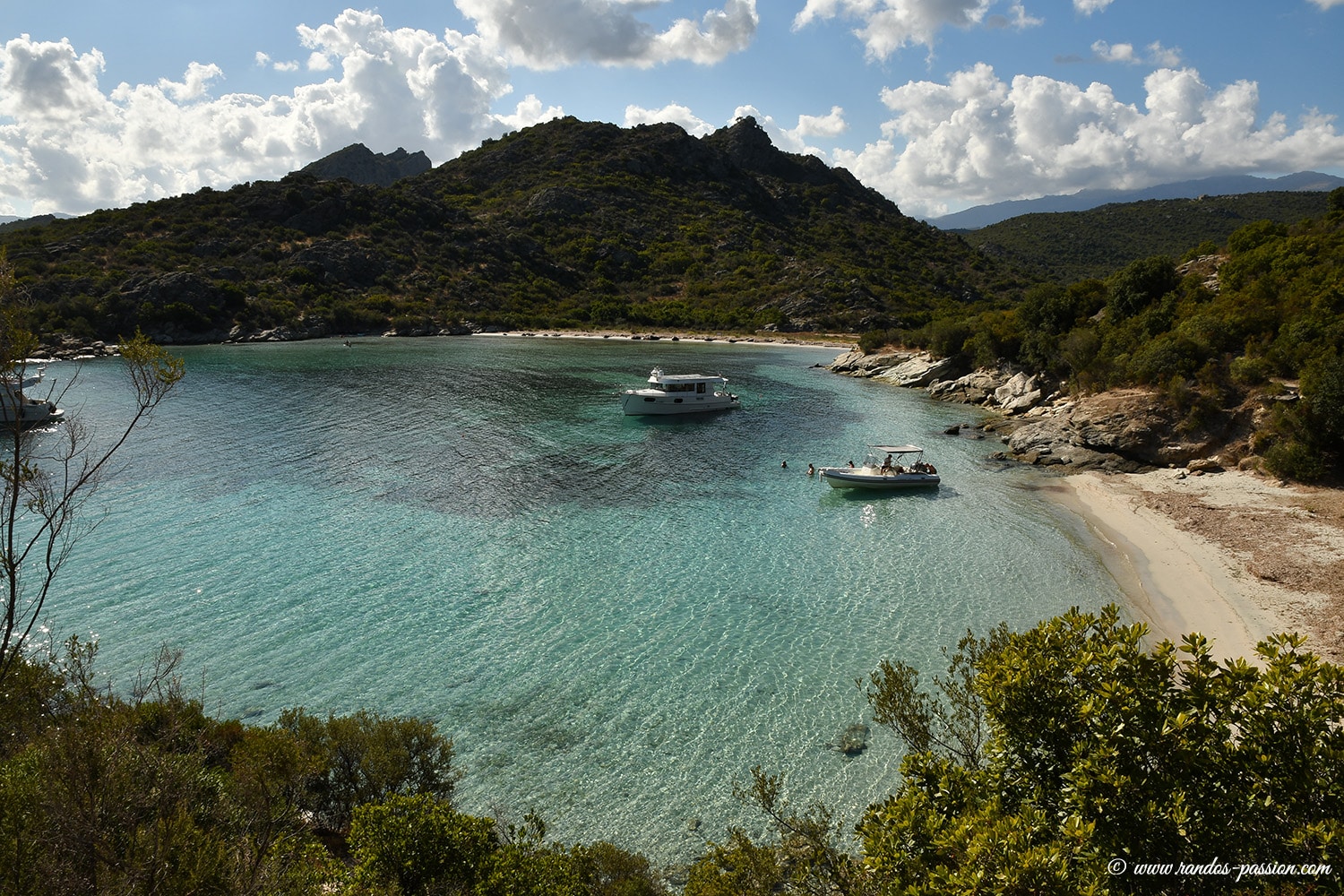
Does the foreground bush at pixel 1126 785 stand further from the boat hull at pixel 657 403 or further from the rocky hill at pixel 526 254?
the rocky hill at pixel 526 254

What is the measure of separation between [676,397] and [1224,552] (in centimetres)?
3386

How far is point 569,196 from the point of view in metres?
148

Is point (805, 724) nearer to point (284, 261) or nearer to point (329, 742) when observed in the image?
point (329, 742)

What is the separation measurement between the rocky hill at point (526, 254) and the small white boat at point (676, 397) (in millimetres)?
65277

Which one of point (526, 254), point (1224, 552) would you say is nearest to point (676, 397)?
point (1224, 552)

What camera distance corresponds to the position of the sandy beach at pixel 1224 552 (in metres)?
19.2

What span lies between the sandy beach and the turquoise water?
84.4 inches

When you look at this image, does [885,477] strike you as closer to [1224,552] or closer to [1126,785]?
[1224,552]

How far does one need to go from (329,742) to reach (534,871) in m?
5.53

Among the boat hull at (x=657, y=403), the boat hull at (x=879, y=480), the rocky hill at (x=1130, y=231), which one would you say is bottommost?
the boat hull at (x=879, y=480)

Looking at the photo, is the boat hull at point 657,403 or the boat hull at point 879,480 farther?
the boat hull at point 657,403

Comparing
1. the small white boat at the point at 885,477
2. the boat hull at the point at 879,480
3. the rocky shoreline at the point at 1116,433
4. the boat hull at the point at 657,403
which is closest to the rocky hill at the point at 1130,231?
the rocky shoreline at the point at 1116,433

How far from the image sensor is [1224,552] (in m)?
23.9

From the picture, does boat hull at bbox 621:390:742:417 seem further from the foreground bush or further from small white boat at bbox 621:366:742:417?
the foreground bush
